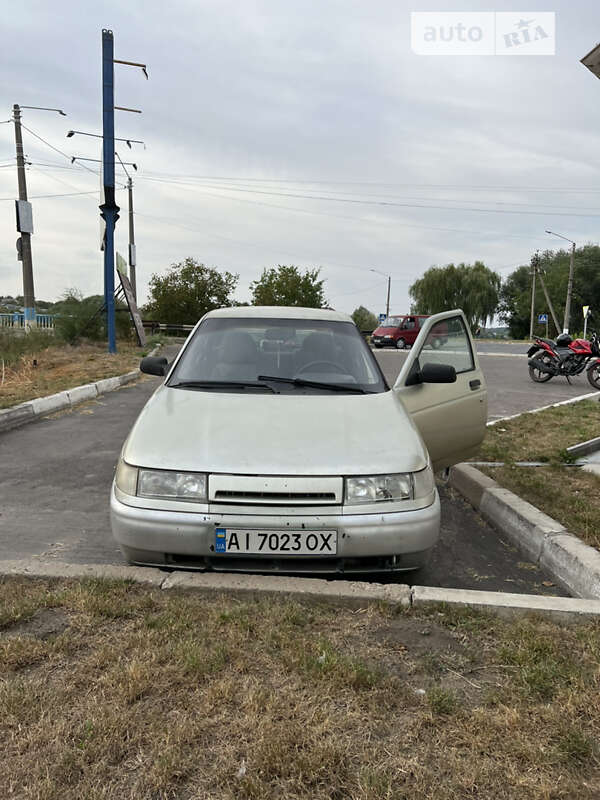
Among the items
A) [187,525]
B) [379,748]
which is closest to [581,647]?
[379,748]

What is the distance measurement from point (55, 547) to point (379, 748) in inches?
104

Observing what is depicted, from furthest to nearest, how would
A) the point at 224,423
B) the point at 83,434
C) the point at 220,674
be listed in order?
the point at 83,434
the point at 224,423
the point at 220,674

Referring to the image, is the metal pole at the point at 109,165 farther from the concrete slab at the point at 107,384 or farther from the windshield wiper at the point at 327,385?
the windshield wiper at the point at 327,385

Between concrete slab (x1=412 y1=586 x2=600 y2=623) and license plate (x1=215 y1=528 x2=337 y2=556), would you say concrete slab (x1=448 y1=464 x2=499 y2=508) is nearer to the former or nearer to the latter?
concrete slab (x1=412 y1=586 x2=600 y2=623)

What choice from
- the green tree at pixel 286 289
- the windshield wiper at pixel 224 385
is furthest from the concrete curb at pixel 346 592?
the green tree at pixel 286 289

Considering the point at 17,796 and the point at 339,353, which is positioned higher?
the point at 339,353

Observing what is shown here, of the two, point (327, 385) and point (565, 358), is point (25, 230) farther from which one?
point (327, 385)

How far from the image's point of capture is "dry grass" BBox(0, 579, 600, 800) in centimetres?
182

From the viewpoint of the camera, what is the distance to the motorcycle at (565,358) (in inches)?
562

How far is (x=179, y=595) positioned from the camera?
298cm

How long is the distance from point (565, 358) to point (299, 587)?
1355cm

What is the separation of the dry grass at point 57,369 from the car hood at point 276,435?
19.9ft

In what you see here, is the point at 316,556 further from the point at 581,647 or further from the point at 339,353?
the point at 339,353

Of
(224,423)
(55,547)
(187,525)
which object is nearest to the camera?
(187,525)
